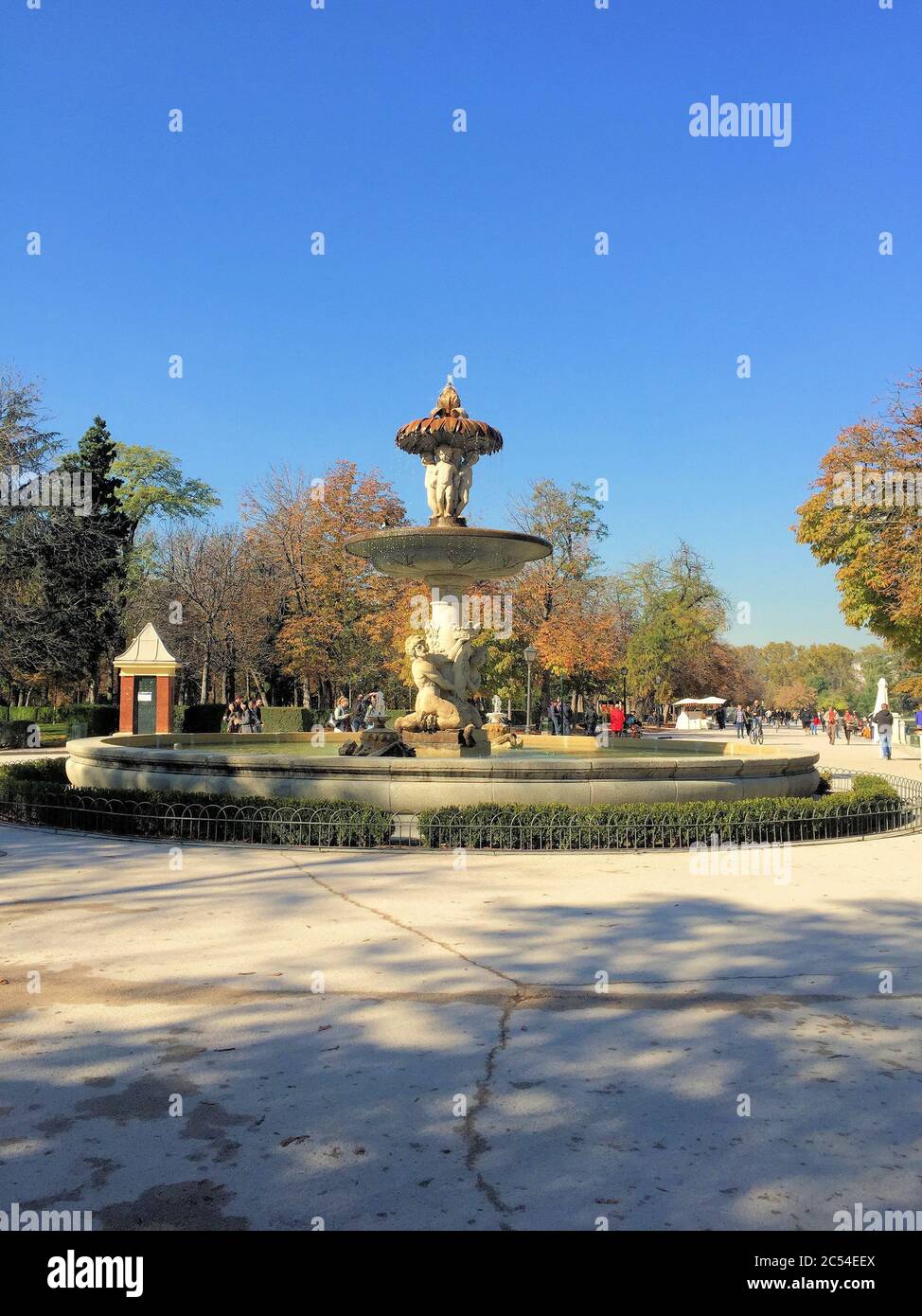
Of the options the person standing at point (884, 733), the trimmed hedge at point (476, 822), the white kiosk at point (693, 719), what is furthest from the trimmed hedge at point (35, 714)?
the white kiosk at point (693, 719)

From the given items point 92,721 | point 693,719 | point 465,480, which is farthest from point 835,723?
point 465,480

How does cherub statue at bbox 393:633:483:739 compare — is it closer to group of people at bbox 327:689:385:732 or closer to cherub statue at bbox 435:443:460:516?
cherub statue at bbox 435:443:460:516

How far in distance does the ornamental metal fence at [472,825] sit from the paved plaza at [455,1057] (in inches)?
111

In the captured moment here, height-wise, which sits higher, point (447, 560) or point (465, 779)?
point (447, 560)

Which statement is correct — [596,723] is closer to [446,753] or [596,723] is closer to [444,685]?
[444,685]

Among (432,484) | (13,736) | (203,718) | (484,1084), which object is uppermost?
(432,484)

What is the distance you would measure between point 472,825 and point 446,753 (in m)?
4.46

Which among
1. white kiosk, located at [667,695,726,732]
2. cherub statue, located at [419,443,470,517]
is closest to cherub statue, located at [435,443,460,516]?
cherub statue, located at [419,443,470,517]

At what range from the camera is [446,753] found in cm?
1652

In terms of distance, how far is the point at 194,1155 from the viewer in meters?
3.94

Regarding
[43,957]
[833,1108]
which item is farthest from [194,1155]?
[43,957]

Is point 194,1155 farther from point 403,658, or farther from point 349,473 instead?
point 349,473

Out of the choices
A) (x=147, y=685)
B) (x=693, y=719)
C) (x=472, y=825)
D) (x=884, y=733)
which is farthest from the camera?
(x=693, y=719)
